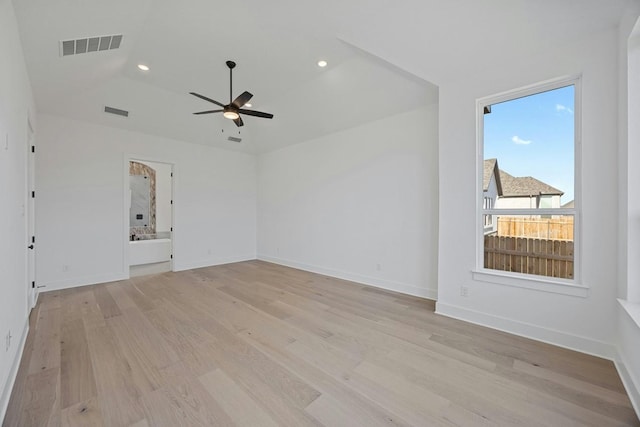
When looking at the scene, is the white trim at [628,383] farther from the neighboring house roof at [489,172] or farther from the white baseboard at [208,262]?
the white baseboard at [208,262]

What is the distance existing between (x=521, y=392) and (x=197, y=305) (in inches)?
139

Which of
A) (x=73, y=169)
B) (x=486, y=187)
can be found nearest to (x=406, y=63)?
(x=486, y=187)

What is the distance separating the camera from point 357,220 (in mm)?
4715

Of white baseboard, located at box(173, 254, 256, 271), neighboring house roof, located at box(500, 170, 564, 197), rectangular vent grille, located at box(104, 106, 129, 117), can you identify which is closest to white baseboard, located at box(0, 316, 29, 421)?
white baseboard, located at box(173, 254, 256, 271)

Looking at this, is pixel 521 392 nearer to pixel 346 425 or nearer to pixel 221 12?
pixel 346 425

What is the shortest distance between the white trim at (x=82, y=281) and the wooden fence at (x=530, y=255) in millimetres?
5894

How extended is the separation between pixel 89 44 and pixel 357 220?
4.14m

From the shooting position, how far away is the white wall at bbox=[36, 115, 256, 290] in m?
4.18

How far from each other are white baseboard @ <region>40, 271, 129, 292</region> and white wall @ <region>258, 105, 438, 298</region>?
310cm

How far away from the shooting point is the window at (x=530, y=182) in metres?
2.51

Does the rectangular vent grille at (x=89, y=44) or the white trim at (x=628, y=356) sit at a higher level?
the rectangular vent grille at (x=89, y=44)

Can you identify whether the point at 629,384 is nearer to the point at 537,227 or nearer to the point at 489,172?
the point at 537,227

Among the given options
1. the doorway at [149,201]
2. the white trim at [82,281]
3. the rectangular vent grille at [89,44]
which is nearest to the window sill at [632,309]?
the rectangular vent grille at [89,44]

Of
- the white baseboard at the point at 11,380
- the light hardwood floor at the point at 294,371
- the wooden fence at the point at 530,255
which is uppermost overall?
the wooden fence at the point at 530,255
